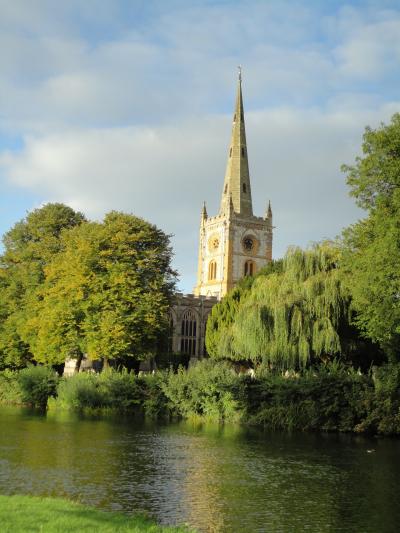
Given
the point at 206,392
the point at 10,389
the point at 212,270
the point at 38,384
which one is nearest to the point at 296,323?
the point at 206,392

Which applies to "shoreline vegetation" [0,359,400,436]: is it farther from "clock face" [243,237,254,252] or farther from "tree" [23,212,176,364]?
"clock face" [243,237,254,252]

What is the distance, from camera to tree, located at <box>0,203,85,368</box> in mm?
47156

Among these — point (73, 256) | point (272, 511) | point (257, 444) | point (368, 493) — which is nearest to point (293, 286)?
point (257, 444)

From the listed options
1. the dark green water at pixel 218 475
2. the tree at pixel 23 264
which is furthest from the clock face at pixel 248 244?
the dark green water at pixel 218 475

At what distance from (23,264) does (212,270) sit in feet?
197

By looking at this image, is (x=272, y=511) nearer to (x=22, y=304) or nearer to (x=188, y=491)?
(x=188, y=491)

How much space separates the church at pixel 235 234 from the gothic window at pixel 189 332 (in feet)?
46.4

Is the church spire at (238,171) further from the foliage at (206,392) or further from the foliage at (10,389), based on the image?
the foliage at (206,392)

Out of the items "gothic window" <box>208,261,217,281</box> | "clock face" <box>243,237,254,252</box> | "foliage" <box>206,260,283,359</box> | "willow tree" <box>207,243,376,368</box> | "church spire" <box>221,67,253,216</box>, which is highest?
"church spire" <box>221,67,253,216</box>

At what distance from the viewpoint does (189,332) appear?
87000mm

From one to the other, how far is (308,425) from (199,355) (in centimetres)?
5615

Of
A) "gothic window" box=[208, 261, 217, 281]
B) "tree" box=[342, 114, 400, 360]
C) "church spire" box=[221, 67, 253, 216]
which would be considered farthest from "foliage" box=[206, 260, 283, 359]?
"church spire" box=[221, 67, 253, 216]

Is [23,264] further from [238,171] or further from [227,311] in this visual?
[238,171]

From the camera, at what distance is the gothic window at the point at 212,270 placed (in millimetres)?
106125
